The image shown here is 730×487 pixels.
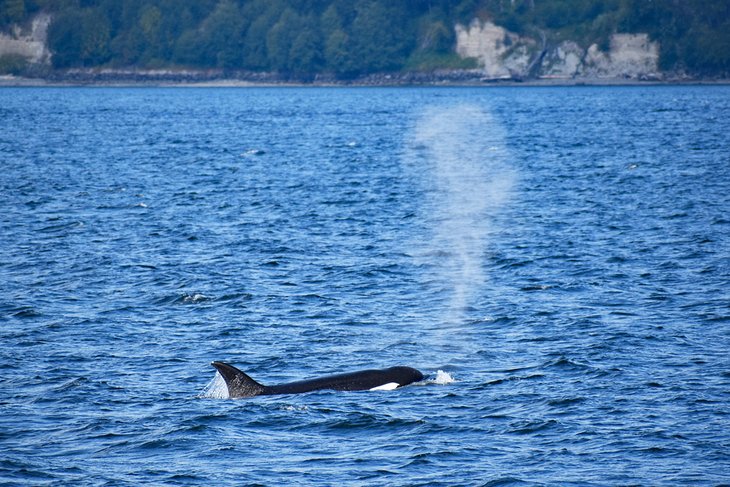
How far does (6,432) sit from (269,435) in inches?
218

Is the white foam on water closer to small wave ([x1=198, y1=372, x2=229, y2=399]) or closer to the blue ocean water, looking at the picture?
the blue ocean water

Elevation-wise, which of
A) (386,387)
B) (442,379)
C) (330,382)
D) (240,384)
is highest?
(240,384)

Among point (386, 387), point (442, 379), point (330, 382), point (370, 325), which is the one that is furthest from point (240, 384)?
point (370, 325)

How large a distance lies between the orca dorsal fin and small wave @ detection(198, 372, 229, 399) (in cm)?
15

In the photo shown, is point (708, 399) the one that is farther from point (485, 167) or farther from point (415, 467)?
point (485, 167)

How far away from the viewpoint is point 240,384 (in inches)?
1002

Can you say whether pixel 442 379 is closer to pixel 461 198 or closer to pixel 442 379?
pixel 442 379

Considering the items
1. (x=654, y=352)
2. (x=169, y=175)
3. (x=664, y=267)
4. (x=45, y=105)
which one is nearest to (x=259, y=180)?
(x=169, y=175)

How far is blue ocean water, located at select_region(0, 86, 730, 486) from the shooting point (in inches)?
853

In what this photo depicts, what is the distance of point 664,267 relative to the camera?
40750 mm

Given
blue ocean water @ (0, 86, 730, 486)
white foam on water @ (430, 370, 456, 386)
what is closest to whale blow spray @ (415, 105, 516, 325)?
blue ocean water @ (0, 86, 730, 486)

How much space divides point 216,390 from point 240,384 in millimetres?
708

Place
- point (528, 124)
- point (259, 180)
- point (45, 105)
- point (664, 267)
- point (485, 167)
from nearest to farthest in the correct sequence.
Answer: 1. point (664, 267)
2. point (259, 180)
3. point (485, 167)
4. point (528, 124)
5. point (45, 105)

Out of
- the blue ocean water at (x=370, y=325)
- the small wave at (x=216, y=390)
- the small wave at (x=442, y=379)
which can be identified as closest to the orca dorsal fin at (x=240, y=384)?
the small wave at (x=216, y=390)
